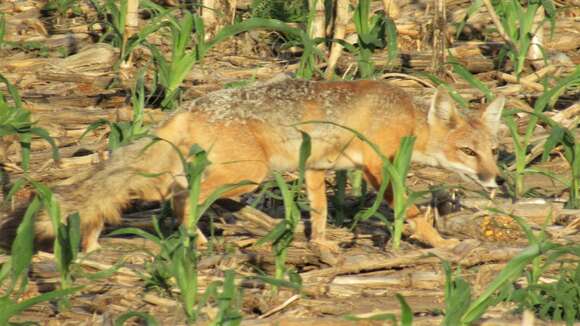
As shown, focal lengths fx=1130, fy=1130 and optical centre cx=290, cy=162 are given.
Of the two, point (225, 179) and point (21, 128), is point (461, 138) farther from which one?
point (21, 128)

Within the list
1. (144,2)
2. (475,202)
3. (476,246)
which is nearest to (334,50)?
(144,2)

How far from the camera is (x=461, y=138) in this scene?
9055 millimetres

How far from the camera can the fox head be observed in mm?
8984

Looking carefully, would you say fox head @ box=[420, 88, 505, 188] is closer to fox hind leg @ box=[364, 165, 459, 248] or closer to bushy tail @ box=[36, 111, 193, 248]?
fox hind leg @ box=[364, 165, 459, 248]

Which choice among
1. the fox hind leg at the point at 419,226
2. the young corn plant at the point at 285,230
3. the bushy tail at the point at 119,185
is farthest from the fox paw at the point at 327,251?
the bushy tail at the point at 119,185

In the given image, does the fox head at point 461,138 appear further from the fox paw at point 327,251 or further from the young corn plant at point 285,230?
Answer: the young corn plant at point 285,230

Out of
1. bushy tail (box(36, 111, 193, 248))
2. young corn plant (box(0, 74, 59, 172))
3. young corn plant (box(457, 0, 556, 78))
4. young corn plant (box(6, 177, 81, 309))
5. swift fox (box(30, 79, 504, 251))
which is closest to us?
young corn plant (box(6, 177, 81, 309))

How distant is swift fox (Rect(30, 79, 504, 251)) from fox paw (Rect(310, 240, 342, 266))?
0.06 m

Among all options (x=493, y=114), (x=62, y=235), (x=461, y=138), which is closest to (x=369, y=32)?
(x=493, y=114)

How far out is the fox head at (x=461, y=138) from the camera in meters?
8.98

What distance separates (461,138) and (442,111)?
0.87 ft

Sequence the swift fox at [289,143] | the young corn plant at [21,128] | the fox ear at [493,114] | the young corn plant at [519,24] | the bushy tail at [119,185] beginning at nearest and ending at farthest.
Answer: the bushy tail at [119,185], the swift fox at [289,143], the young corn plant at [21,128], the fox ear at [493,114], the young corn plant at [519,24]

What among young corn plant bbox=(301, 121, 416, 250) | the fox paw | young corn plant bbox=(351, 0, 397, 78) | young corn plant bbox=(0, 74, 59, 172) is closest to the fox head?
young corn plant bbox=(301, 121, 416, 250)

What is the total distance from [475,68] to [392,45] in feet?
6.92
